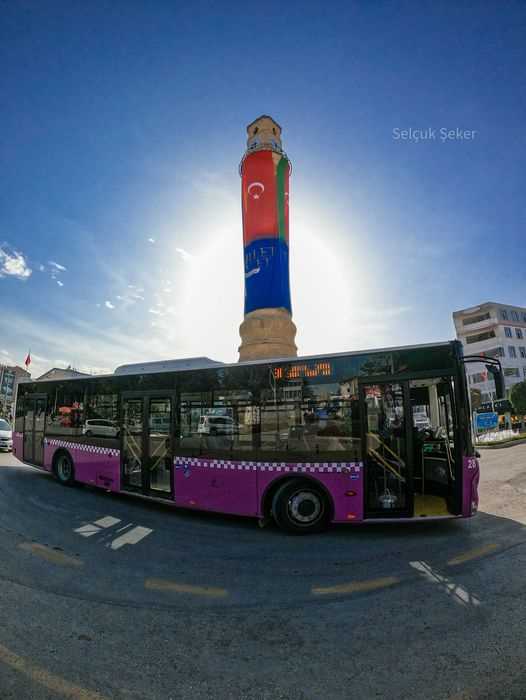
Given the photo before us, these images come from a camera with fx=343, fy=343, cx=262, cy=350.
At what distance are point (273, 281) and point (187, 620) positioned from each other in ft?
90.1

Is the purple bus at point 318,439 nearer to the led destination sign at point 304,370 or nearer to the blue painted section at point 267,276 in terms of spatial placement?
the led destination sign at point 304,370

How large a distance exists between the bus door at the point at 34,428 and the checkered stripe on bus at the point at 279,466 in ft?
20.4

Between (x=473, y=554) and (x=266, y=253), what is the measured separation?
2732 centimetres

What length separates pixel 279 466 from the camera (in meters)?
6.24

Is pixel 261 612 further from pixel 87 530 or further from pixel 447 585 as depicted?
pixel 87 530

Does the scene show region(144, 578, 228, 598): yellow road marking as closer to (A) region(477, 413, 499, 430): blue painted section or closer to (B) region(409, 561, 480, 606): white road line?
(B) region(409, 561, 480, 606): white road line

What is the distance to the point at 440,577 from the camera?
14.1 ft

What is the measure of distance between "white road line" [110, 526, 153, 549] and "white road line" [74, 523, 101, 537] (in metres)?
0.58

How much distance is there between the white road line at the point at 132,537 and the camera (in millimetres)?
5461

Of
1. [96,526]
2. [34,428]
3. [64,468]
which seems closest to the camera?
[96,526]

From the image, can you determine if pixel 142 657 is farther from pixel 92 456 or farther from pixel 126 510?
pixel 92 456

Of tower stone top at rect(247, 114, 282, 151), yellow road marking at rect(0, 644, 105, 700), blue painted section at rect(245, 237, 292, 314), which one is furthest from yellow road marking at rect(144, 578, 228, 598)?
tower stone top at rect(247, 114, 282, 151)

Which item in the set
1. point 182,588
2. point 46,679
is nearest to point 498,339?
point 182,588

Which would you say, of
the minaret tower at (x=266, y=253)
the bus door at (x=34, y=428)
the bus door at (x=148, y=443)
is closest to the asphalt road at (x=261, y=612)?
the bus door at (x=148, y=443)
